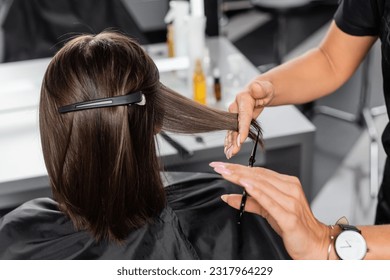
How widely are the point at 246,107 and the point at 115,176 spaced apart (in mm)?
378

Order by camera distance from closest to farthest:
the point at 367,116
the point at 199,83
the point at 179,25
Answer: the point at 199,83 → the point at 179,25 → the point at 367,116

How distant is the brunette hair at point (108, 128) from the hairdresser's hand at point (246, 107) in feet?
0.12

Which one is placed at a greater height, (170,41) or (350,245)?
(170,41)

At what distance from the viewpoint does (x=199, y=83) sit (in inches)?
86.8

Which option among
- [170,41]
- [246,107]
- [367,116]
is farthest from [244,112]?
[367,116]

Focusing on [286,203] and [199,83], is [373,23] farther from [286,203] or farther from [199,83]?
[199,83]

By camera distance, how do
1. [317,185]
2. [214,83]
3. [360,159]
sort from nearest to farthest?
[214,83]
[317,185]
[360,159]

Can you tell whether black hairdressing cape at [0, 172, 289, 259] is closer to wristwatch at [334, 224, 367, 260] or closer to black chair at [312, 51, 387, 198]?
wristwatch at [334, 224, 367, 260]

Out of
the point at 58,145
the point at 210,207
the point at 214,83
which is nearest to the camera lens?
the point at 58,145

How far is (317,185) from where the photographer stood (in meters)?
3.00

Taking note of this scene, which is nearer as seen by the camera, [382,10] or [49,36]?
[382,10]
